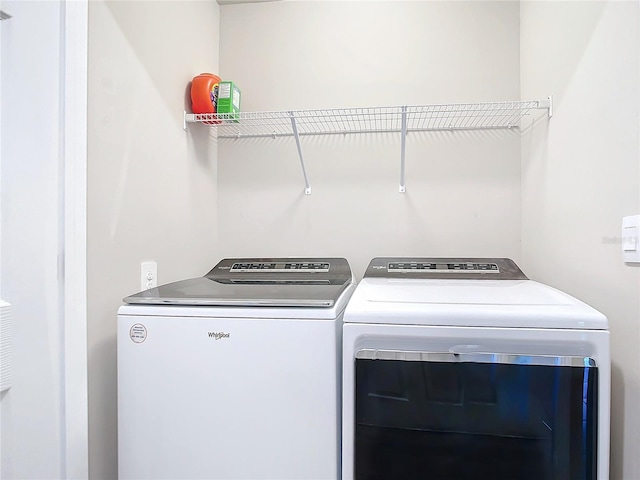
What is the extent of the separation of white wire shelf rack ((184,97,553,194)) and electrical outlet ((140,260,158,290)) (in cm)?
64

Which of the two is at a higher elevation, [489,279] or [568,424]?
[489,279]

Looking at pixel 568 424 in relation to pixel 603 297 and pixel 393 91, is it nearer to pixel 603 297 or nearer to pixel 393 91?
pixel 603 297

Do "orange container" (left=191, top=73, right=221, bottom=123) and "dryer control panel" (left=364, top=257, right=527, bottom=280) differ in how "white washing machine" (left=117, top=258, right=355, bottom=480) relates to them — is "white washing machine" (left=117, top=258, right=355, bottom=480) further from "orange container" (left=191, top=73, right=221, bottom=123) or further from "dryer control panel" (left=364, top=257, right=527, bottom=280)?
"orange container" (left=191, top=73, right=221, bottom=123)

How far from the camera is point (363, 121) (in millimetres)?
2043

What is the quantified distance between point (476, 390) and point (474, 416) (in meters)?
0.07

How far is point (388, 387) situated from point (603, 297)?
0.67m

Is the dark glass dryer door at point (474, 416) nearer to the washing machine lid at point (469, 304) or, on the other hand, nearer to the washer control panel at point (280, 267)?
the washing machine lid at point (469, 304)

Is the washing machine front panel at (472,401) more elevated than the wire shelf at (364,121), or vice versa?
the wire shelf at (364,121)

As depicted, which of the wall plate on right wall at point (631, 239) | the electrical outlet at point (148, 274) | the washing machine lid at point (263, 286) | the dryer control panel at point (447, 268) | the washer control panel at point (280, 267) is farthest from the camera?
the washer control panel at point (280, 267)

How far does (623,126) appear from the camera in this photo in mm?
1083

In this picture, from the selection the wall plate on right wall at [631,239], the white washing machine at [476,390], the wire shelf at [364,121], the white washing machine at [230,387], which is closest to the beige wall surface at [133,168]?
the white washing machine at [230,387]

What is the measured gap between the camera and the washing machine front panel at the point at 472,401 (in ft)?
3.44

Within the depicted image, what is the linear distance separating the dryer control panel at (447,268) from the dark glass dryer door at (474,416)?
63 centimetres

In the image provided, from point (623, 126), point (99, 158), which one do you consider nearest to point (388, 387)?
point (623, 126)
